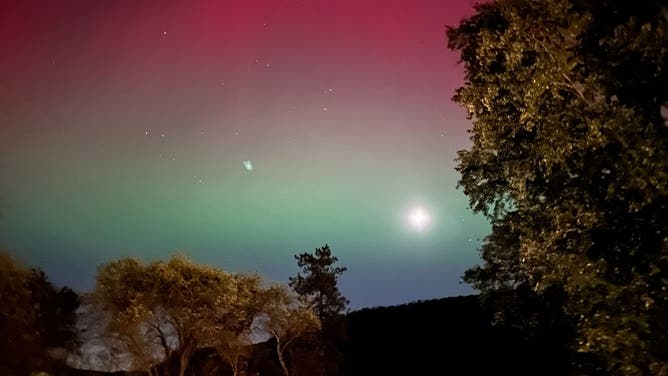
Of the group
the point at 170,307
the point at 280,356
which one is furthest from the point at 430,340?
the point at 170,307

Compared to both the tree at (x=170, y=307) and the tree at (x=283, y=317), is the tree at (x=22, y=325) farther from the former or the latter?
the tree at (x=283, y=317)

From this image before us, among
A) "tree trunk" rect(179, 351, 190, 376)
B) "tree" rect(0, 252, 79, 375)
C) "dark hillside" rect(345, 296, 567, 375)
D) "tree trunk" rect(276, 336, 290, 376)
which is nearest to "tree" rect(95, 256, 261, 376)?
"tree trunk" rect(179, 351, 190, 376)

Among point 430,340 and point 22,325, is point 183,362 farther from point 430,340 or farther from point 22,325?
point 430,340

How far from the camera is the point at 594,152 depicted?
10.9 metres

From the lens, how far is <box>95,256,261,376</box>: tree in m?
29.8

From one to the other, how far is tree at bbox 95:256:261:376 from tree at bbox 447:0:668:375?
2073cm

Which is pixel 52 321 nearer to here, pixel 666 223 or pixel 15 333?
pixel 15 333

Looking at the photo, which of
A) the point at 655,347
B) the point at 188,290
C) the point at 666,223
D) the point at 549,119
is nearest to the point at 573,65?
the point at 549,119

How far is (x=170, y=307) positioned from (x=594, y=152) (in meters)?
23.8

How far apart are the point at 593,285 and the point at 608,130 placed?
2.50m

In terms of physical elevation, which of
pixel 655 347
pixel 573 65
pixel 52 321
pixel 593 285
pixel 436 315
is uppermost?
pixel 436 315

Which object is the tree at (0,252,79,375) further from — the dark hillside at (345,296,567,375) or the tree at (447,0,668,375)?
the dark hillside at (345,296,567,375)

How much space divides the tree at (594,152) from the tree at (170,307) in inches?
816

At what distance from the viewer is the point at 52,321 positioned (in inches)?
1273
